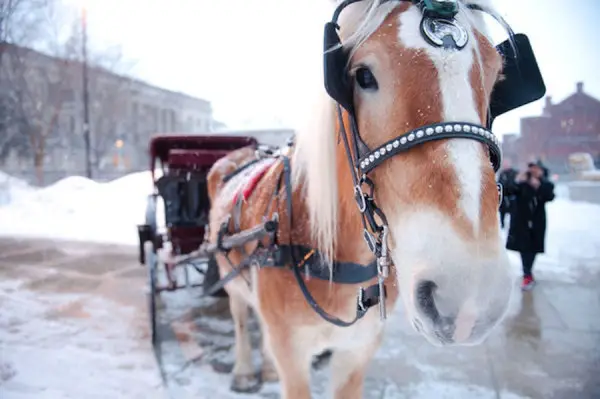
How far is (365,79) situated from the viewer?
3.31 feet

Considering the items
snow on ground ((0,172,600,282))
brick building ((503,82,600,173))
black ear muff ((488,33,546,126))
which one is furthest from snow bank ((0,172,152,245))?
brick building ((503,82,600,173))

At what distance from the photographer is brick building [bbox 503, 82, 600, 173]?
258 centimetres

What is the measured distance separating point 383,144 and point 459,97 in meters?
0.20

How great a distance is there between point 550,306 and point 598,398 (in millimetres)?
1847

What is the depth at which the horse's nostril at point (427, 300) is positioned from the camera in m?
0.85

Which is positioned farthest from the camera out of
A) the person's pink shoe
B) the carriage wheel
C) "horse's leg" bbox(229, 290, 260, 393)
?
the person's pink shoe

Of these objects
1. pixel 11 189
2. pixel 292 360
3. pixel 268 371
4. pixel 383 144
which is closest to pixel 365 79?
pixel 383 144

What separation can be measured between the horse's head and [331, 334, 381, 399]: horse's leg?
958 mm

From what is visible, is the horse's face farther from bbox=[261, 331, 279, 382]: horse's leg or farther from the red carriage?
the red carriage

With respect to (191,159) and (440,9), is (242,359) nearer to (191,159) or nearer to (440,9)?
(191,159)

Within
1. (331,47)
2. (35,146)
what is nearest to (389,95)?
(331,47)

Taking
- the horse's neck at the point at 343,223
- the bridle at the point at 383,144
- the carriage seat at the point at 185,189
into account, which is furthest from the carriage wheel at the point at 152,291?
the bridle at the point at 383,144

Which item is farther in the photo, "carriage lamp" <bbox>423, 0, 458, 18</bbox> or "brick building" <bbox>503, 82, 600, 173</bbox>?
"brick building" <bbox>503, 82, 600, 173</bbox>

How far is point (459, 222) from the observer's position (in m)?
0.81
